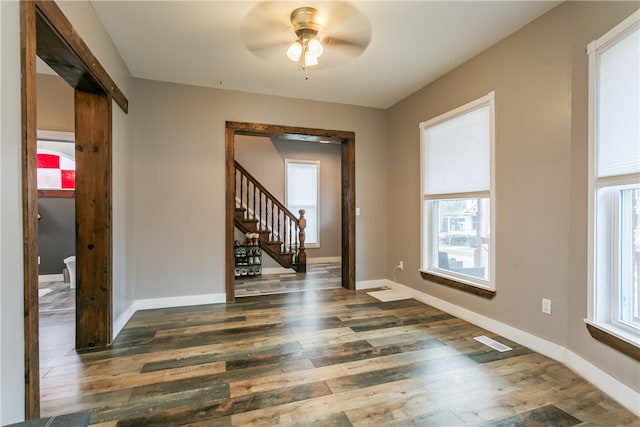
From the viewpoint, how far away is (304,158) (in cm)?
660

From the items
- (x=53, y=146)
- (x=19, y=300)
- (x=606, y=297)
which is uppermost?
(x=53, y=146)

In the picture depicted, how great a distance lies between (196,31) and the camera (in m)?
2.46

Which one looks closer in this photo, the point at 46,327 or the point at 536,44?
the point at 536,44

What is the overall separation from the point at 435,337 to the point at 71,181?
5884 millimetres

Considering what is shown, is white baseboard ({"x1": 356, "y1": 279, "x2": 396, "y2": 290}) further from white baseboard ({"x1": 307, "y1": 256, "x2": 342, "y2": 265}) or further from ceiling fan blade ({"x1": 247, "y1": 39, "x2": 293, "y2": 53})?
ceiling fan blade ({"x1": 247, "y1": 39, "x2": 293, "y2": 53})

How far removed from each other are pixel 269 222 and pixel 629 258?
5.19 m

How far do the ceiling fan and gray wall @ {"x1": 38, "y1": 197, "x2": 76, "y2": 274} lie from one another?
4.35 meters

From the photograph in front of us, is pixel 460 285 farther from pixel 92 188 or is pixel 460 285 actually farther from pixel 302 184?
pixel 302 184

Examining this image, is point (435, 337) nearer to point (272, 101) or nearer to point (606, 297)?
point (606, 297)

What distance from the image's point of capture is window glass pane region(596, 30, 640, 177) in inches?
65.4

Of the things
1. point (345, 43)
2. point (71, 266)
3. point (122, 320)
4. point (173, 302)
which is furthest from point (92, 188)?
point (71, 266)

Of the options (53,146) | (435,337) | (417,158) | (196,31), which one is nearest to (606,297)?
(435,337)

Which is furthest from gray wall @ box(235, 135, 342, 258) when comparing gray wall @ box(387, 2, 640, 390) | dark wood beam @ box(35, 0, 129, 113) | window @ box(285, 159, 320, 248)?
gray wall @ box(387, 2, 640, 390)

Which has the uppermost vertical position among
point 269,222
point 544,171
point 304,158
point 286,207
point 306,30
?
point 306,30
